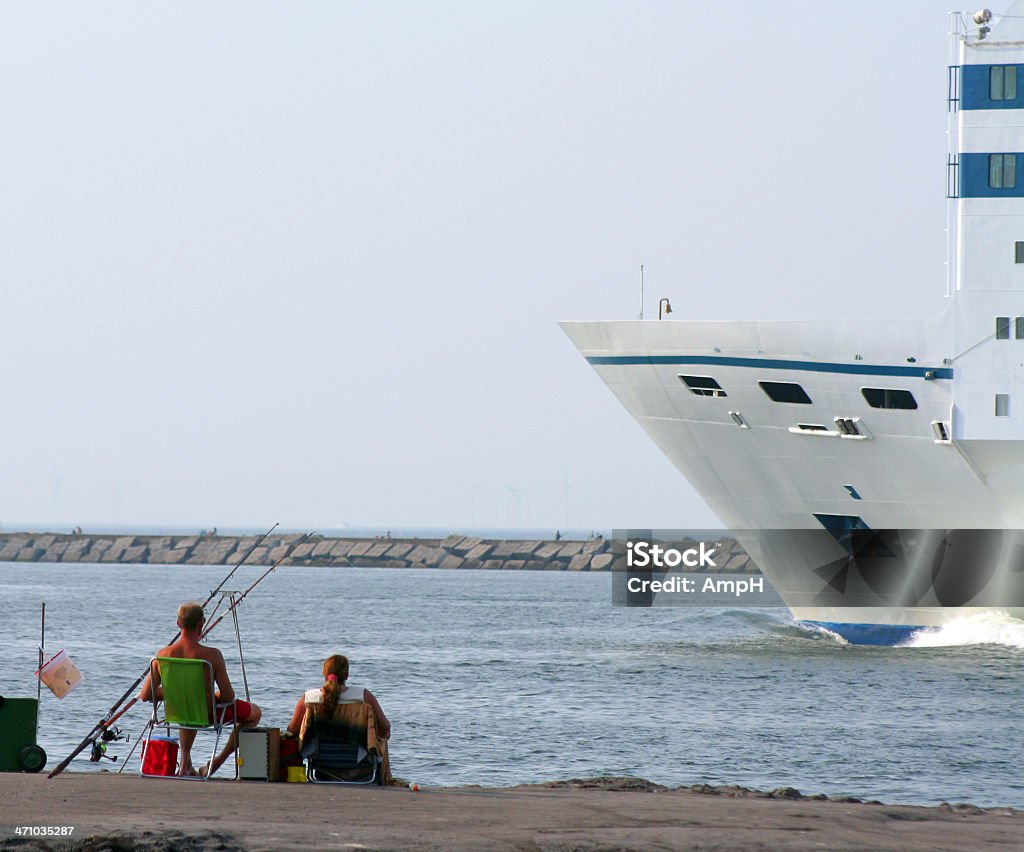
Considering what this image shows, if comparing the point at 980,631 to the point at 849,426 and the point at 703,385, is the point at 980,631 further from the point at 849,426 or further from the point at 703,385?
the point at 703,385

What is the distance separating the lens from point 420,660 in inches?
1254

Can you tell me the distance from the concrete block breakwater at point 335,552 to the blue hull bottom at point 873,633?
75.8 metres

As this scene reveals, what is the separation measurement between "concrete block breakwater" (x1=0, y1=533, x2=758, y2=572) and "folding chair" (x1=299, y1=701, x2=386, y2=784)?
9591cm

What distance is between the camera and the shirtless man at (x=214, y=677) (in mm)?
9781

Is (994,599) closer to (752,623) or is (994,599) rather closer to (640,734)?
(640,734)

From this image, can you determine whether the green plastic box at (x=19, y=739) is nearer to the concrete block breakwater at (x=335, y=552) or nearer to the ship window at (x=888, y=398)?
the ship window at (x=888, y=398)

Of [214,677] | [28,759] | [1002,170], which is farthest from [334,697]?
[1002,170]

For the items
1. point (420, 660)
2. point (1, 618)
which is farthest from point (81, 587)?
point (420, 660)

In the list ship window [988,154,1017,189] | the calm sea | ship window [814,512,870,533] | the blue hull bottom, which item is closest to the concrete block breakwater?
the calm sea

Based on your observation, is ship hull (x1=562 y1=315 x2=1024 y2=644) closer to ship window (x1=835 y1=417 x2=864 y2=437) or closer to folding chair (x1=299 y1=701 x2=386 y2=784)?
ship window (x1=835 y1=417 x2=864 y2=437)

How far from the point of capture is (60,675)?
10516mm

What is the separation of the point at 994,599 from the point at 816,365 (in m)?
5.62

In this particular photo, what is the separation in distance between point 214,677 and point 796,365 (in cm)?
1819

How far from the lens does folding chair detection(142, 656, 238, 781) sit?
9.70 m
